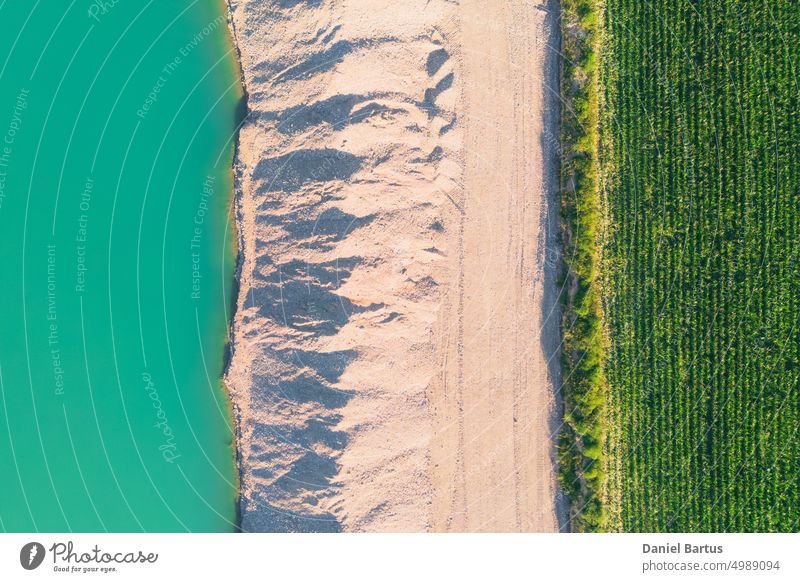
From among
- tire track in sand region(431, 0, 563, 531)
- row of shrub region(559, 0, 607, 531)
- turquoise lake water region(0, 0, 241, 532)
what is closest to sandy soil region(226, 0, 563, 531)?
tire track in sand region(431, 0, 563, 531)

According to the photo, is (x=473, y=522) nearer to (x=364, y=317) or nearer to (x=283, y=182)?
(x=364, y=317)

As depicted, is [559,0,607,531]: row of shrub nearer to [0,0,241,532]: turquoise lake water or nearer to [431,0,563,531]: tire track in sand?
[431,0,563,531]: tire track in sand

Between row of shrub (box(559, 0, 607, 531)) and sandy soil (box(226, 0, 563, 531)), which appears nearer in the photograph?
sandy soil (box(226, 0, 563, 531))

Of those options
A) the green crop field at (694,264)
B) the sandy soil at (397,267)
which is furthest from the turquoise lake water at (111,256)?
the green crop field at (694,264)

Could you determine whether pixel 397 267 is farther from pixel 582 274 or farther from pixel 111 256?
pixel 111 256

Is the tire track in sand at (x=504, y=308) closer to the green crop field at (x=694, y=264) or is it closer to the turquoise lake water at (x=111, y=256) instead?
the green crop field at (x=694, y=264)

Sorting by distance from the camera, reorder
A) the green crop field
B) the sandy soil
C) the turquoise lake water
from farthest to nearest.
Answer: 1. the turquoise lake water
2. the green crop field
3. the sandy soil
